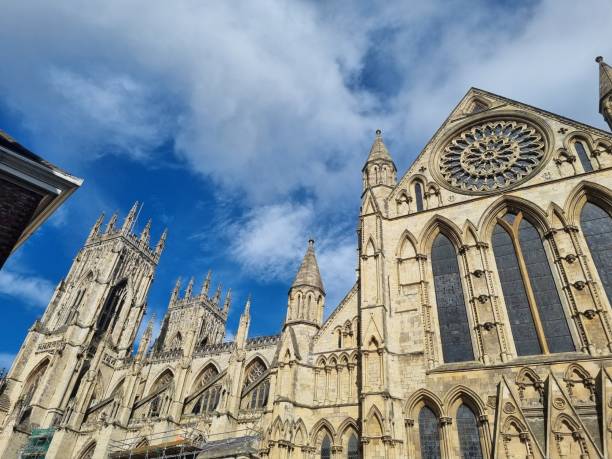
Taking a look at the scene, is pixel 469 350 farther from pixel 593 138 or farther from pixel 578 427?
pixel 593 138

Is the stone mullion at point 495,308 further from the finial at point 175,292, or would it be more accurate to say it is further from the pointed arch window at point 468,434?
the finial at point 175,292

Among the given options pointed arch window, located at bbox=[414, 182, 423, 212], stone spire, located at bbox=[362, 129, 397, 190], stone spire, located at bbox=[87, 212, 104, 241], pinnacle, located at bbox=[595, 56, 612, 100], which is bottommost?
pointed arch window, located at bbox=[414, 182, 423, 212]

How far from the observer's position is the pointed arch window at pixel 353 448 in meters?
12.8

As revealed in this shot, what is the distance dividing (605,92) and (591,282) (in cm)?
850

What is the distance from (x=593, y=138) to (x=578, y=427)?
10621 millimetres

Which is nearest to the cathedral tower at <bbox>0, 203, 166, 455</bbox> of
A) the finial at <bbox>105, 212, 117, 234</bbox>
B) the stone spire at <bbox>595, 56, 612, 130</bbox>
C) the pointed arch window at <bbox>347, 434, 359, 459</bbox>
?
the finial at <bbox>105, 212, 117, 234</bbox>

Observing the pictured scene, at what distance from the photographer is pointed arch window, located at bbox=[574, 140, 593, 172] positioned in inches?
606

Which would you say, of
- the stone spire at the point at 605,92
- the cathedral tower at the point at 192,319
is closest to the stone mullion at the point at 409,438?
the stone spire at the point at 605,92

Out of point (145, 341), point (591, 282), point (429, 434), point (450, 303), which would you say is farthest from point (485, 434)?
point (145, 341)

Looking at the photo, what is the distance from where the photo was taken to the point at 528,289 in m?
13.9

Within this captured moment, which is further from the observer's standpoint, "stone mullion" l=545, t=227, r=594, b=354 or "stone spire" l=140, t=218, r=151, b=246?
"stone spire" l=140, t=218, r=151, b=246

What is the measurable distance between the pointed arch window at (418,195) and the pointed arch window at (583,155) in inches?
233

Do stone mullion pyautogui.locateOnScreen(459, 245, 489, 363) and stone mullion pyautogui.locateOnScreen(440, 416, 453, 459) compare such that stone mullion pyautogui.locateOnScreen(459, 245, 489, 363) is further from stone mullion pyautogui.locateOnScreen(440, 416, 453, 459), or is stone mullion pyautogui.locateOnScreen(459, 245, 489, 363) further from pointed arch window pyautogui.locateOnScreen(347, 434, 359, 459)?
pointed arch window pyautogui.locateOnScreen(347, 434, 359, 459)

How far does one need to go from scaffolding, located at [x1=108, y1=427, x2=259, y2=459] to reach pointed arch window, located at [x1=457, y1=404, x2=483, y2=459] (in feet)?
26.3
